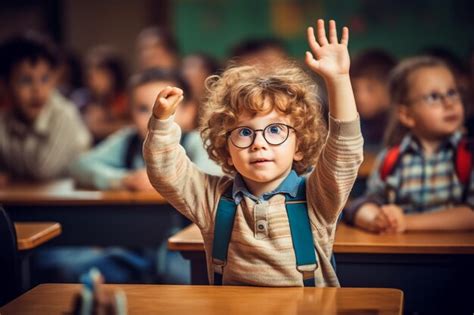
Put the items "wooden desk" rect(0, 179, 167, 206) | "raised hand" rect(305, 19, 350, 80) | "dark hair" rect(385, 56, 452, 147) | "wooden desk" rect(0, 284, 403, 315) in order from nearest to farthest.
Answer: "wooden desk" rect(0, 284, 403, 315) < "raised hand" rect(305, 19, 350, 80) < "dark hair" rect(385, 56, 452, 147) < "wooden desk" rect(0, 179, 167, 206)

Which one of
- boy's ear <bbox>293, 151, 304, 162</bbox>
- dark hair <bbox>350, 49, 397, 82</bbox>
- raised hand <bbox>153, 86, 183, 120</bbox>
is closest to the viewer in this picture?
raised hand <bbox>153, 86, 183, 120</bbox>

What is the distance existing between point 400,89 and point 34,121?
222 centimetres

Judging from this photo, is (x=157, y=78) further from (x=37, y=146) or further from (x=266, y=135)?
(x=266, y=135)

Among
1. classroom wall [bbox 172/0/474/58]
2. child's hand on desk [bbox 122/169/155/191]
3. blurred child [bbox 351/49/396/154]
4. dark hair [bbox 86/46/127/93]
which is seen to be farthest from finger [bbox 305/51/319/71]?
classroom wall [bbox 172/0/474/58]

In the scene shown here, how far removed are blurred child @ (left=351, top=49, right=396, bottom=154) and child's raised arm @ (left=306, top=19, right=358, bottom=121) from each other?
304 cm

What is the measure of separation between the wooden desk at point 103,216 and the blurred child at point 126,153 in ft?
0.77

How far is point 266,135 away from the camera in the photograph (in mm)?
1927

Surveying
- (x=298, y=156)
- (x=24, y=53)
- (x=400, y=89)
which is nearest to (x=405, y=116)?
(x=400, y=89)

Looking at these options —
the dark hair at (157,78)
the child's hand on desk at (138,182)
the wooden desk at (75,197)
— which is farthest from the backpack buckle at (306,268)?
the dark hair at (157,78)

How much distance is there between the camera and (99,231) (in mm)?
3352

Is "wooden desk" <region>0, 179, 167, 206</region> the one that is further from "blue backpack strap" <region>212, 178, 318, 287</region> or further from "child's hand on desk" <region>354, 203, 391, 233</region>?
"blue backpack strap" <region>212, 178, 318, 287</region>

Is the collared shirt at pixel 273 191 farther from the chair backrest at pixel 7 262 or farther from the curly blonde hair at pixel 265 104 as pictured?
the chair backrest at pixel 7 262

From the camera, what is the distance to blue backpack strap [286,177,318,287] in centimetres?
192

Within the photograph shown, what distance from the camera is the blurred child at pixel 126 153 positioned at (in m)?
3.61
